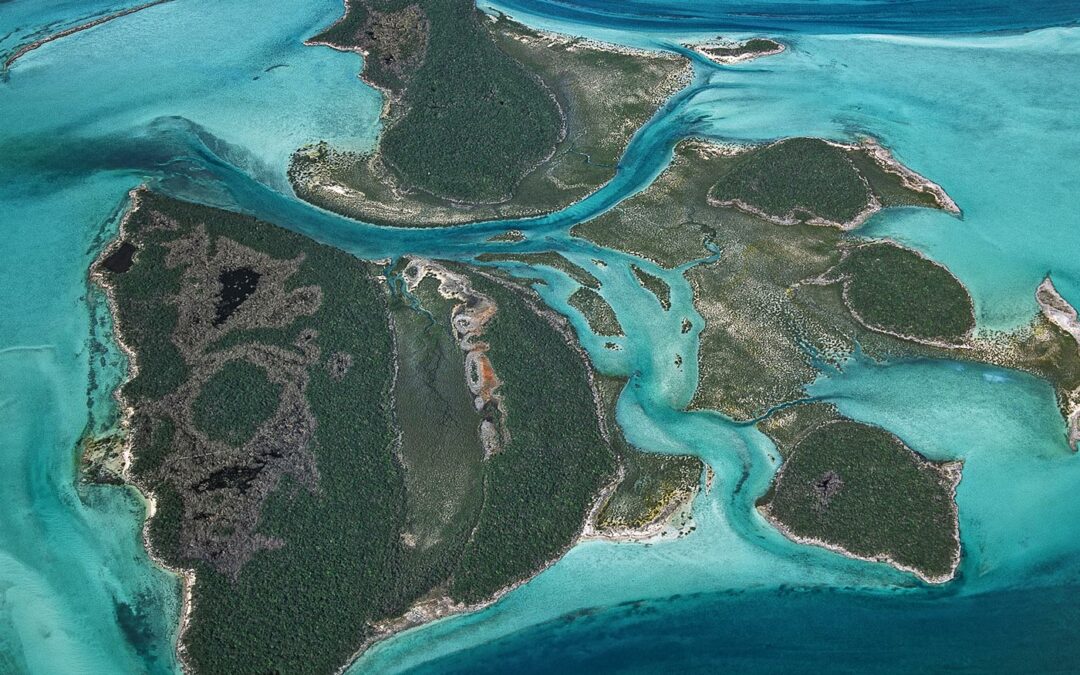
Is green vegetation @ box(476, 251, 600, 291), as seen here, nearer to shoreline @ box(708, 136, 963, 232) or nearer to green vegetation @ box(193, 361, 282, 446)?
shoreline @ box(708, 136, 963, 232)

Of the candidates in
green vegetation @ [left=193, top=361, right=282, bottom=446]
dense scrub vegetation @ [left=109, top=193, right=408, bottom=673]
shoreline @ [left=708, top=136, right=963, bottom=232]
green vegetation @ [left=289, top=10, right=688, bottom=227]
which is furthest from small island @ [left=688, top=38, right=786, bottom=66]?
green vegetation @ [left=193, top=361, right=282, bottom=446]

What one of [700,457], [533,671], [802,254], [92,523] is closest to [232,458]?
[92,523]

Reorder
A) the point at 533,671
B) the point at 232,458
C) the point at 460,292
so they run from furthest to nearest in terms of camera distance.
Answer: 1. the point at 460,292
2. the point at 232,458
3. the point at 533,671

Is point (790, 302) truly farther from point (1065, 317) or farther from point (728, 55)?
point (728, 55)

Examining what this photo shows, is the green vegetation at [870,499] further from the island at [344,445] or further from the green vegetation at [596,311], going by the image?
the green vegetation at [596,311]

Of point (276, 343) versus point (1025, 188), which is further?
point (1025, 188)

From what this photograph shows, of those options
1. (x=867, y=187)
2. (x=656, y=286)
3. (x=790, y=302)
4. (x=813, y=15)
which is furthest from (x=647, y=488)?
(x=813, y=15)

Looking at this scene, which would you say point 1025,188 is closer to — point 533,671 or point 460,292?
point 460,292
